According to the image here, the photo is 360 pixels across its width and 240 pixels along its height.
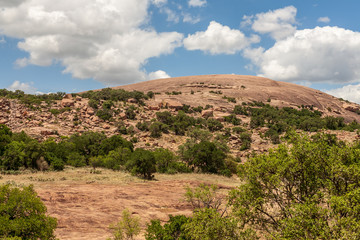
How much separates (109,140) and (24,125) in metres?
18.4

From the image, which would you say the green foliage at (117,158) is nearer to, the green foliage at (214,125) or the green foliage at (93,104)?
the green foliage at (93,104)

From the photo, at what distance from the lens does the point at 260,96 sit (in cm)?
9256

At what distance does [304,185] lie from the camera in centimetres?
1061

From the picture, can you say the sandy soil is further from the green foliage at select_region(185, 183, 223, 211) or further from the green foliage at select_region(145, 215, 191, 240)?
the green foliage at select_region(145, 215, 191, 240)

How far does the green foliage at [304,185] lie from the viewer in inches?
325

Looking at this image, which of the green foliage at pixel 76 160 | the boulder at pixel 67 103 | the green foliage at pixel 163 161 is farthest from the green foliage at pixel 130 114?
the green foliage at pixel 163 161

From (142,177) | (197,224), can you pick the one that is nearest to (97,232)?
(197,224)

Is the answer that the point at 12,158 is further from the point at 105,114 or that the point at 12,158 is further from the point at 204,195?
the point at 105,114

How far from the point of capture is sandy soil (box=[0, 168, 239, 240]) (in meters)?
16.6

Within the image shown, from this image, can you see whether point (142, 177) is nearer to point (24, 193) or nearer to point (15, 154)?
point (15, 154)

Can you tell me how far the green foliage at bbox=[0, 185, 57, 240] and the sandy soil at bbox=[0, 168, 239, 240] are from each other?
12.2 ft

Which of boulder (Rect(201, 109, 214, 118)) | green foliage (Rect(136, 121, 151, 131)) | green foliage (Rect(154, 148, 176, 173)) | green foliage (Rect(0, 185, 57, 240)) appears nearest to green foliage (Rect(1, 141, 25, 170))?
green foliage (Rect(154, 148, 176, 173))

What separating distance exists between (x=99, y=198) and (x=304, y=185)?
1682cm

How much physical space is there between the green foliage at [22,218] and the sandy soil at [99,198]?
3.72 metres
